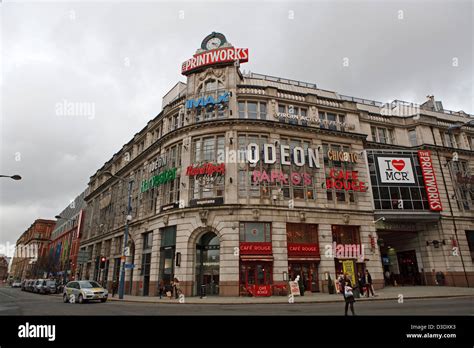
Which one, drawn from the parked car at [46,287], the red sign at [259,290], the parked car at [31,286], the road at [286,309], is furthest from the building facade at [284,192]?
the parked car at [31,286]

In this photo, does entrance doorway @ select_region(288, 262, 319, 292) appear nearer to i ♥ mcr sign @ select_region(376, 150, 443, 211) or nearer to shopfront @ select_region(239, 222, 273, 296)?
shopfront @ select_region(239, 222, 273, 296)

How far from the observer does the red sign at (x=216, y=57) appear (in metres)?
31.7

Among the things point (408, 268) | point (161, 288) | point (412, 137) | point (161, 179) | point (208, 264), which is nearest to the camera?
point (161, 288)

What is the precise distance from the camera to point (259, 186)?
1107 inches

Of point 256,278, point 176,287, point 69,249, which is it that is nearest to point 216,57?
point 256,278

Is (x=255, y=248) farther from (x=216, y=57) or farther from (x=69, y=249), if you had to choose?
(x=69, y=249)

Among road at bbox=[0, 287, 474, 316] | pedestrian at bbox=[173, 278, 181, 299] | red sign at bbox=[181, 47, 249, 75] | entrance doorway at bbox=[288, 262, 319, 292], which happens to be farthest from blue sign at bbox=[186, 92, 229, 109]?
road at bbox=[0, 287, 474, 316]

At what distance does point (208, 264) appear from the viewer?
2708cm

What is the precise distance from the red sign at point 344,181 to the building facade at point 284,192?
0.42 ft

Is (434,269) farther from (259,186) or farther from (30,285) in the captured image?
(30,285)

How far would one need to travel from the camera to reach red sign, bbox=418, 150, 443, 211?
104 ft

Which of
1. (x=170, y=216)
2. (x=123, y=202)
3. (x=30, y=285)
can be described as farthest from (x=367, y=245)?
(x=30, y=285)

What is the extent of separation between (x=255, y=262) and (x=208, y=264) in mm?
4443
